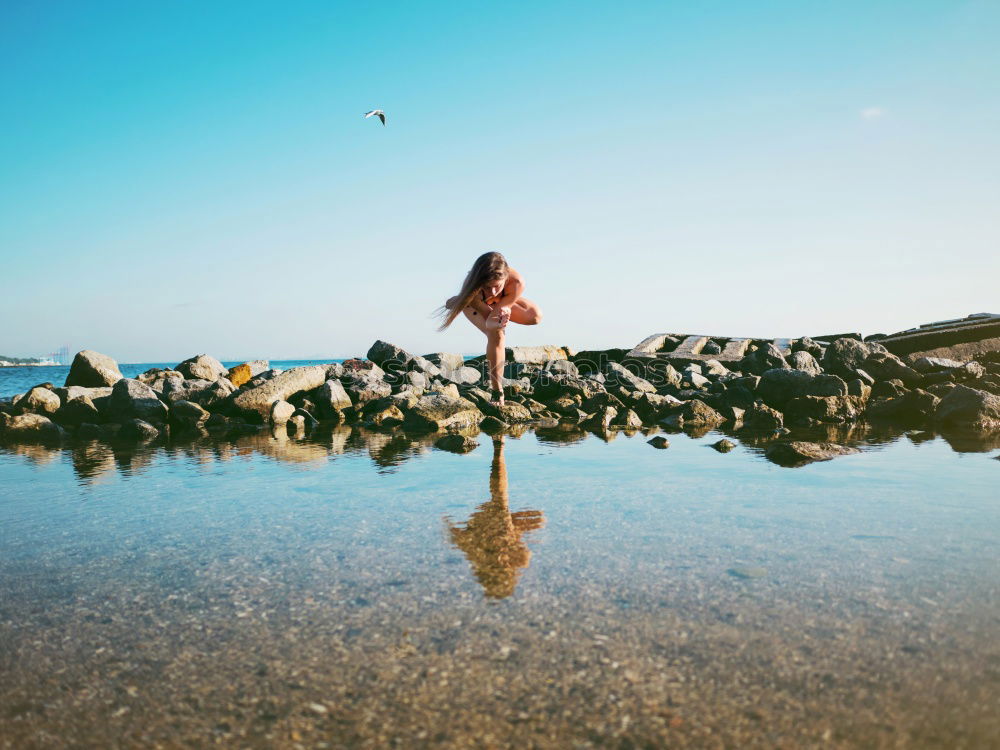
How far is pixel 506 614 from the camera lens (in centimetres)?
289

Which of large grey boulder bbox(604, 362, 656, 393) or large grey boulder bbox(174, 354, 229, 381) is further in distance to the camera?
large grey boulder bbox(174, 354, 229, 381)

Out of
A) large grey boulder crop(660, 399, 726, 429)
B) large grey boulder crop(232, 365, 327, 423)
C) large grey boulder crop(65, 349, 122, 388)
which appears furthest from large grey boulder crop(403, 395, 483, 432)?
large grey boulder crop(65, 349, 122, 388)

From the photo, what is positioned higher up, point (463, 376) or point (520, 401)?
point (463, 376)

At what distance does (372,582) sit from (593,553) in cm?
118

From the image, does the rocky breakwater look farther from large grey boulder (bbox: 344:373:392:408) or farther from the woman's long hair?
the woman's long hair

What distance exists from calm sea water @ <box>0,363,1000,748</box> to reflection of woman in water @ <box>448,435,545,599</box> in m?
0.03

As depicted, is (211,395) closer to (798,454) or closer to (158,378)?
(158,378)

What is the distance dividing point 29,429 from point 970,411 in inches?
515

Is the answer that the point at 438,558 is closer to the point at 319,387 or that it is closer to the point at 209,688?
the point at 209,688

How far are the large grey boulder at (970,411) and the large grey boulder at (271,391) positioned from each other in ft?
32.7

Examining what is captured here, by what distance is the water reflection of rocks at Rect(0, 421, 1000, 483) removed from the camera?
732 cm

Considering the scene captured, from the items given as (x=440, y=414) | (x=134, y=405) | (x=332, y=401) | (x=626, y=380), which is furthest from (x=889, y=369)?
(x=134, y=405)

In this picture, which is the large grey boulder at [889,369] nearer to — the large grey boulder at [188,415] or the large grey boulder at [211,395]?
the large grey boulder at [211,395]

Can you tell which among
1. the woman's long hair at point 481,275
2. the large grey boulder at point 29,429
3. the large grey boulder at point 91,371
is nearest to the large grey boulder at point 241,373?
the large grey boulder at point 91,371
